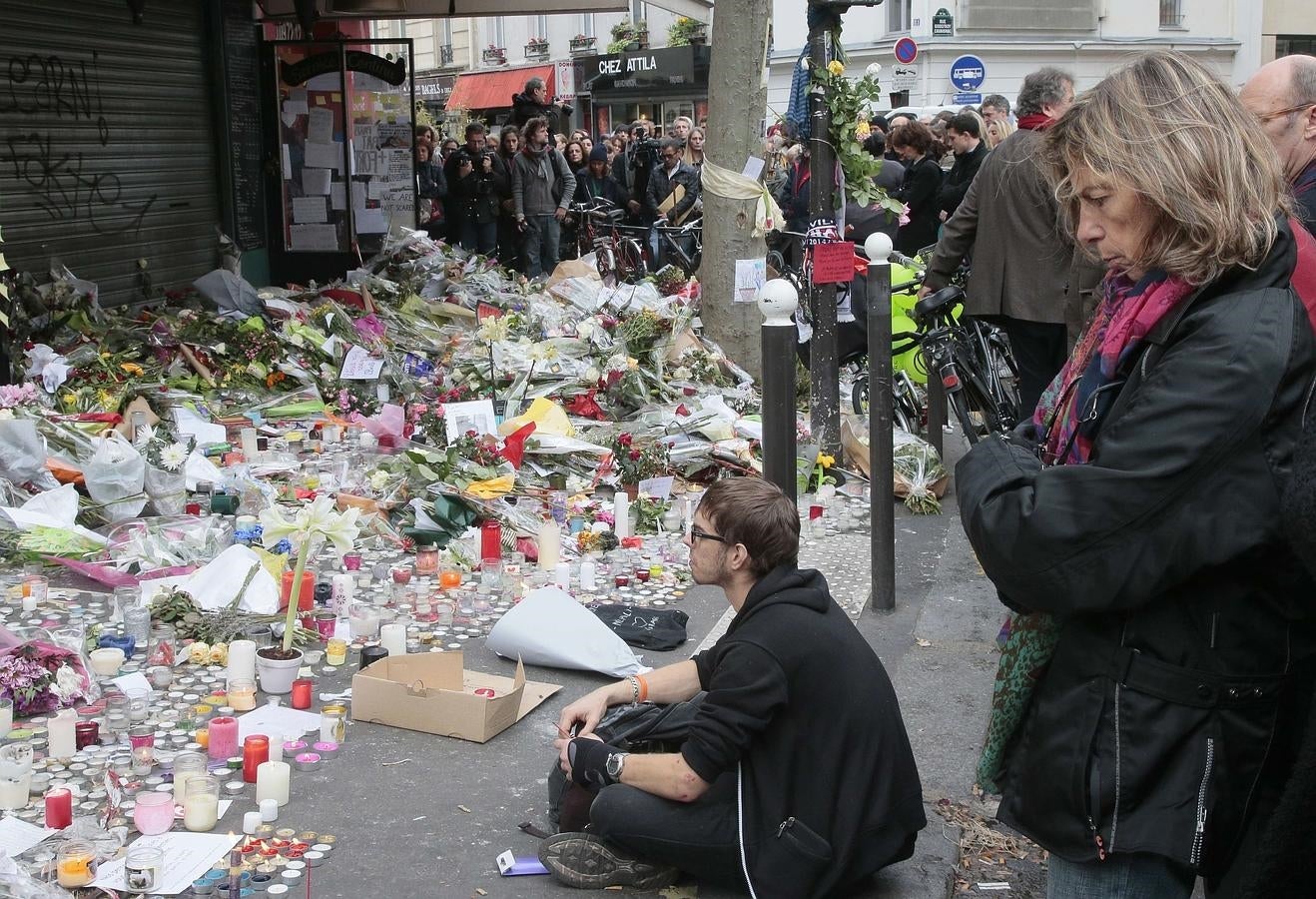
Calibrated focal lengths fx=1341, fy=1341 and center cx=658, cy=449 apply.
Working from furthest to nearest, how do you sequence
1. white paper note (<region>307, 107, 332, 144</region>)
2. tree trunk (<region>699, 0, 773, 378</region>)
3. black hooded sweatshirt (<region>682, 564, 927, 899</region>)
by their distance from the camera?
1. white paper note (<region>307, 107, 332, 144</region>)
2. tree trunk (<region>699, 0, 773, 378</region>)
3. black hooded sweatshirt (<region>682, 564, 927, 899</region>)

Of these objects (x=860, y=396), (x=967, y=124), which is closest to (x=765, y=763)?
(x=860, y=396)

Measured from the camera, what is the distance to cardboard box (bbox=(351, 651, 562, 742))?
414 cm

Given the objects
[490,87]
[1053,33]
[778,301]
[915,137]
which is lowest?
[778,301]

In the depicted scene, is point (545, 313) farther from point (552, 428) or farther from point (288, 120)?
point (288, 120)

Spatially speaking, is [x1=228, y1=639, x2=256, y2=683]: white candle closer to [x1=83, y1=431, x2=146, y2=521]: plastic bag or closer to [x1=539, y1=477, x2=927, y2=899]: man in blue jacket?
[x1=539, y1=477, x2=927, y2=899]: man in blue jacket

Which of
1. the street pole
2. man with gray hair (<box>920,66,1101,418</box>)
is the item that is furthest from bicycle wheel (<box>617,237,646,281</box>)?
man with gray hair (<box>920,66,1101,418</box>)

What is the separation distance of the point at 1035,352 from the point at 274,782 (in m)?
4.58

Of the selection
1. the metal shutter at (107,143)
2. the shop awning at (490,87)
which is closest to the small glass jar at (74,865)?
the metal shutter at (107,143)

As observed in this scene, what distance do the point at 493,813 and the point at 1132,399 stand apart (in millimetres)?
2386

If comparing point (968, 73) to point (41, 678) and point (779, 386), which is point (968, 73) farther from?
point (41, 678)

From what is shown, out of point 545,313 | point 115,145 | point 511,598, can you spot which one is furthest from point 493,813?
point 115,145

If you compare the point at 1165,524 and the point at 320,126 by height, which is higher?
the point at 320,126

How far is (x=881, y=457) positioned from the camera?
18.0 feet

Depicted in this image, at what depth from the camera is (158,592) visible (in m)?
5.10
